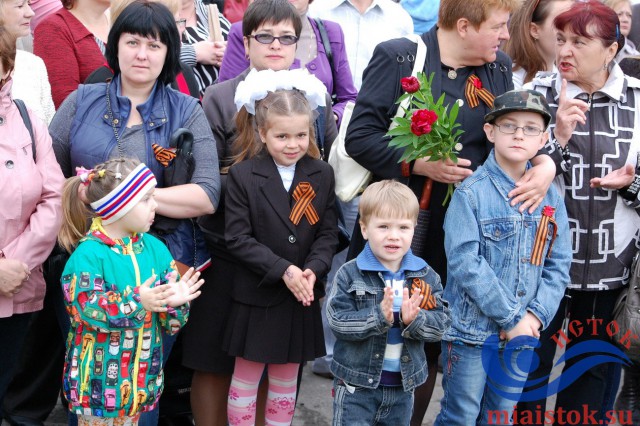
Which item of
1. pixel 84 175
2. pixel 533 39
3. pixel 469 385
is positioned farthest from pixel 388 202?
pixel 533 39

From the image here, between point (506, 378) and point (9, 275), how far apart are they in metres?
2.37

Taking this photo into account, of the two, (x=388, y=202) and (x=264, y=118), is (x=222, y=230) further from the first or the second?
(x=388, y=202)

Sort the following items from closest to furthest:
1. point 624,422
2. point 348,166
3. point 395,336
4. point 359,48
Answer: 1. point 395,336
2. point 348,166
3. point 624,422
4. point 359,48

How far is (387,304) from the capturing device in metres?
3.80

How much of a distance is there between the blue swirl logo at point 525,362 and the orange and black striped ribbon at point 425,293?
1.44 feet

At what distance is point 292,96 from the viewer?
439cm

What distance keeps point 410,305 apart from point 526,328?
701 mm

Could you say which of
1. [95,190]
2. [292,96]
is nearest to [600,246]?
[292,96]

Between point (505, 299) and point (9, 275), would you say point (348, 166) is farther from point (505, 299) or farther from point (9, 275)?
point (9, 275)

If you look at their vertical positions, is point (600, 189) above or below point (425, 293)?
above

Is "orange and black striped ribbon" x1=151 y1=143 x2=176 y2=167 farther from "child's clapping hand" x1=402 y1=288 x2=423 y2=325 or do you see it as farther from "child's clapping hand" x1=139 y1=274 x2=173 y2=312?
"child's clapping hand" x1=402 y1=288 x2=423 y2=325

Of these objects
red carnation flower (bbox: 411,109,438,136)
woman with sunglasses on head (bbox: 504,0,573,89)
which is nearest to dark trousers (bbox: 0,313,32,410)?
red carnation flower (bbox: 411,109,438,136)

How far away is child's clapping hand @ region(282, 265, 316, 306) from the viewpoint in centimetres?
425

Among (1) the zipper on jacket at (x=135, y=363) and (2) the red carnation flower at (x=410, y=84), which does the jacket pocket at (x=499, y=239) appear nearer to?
(2) the red carnation flower at (x=410, y=84)
